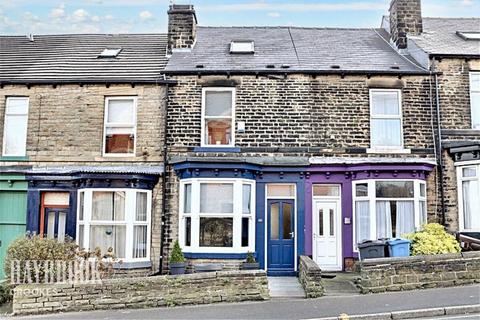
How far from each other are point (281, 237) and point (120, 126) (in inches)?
243

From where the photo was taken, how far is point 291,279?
14.0m

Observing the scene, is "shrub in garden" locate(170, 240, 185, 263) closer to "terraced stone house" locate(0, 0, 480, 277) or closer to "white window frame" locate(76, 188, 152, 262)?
"terraced stone house" locate(0, 0, 480, 277)

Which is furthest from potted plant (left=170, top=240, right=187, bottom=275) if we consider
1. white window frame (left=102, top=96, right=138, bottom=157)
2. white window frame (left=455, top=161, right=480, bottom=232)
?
white window frame (left=455, top=161, right=480, bottom=232)

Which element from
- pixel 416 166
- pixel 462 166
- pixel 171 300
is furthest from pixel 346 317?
pixel 462 166

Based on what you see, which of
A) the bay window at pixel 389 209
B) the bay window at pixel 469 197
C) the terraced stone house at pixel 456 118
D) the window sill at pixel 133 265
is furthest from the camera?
the terraced stone house at pixel 456 118

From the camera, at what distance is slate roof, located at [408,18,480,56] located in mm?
16109

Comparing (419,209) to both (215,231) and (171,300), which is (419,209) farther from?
(171,300)

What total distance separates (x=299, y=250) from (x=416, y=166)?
4.27 metres

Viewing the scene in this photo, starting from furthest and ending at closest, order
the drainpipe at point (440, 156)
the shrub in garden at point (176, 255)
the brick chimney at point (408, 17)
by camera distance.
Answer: the brick chimney at point (408, 17), the drainpipe at point (440, 156), the shrub in garden at point (176, 255)

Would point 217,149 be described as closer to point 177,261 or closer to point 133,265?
point 177,261

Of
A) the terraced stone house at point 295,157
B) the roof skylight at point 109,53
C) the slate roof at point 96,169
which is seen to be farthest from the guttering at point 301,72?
the slate roof at point 96,169

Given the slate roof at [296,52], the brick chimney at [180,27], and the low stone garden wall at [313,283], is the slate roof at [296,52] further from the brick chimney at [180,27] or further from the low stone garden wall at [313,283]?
the low stone garden wall at [313,283]

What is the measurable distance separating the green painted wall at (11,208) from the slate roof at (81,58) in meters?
3.28

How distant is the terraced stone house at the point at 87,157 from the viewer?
14406 millimetres
